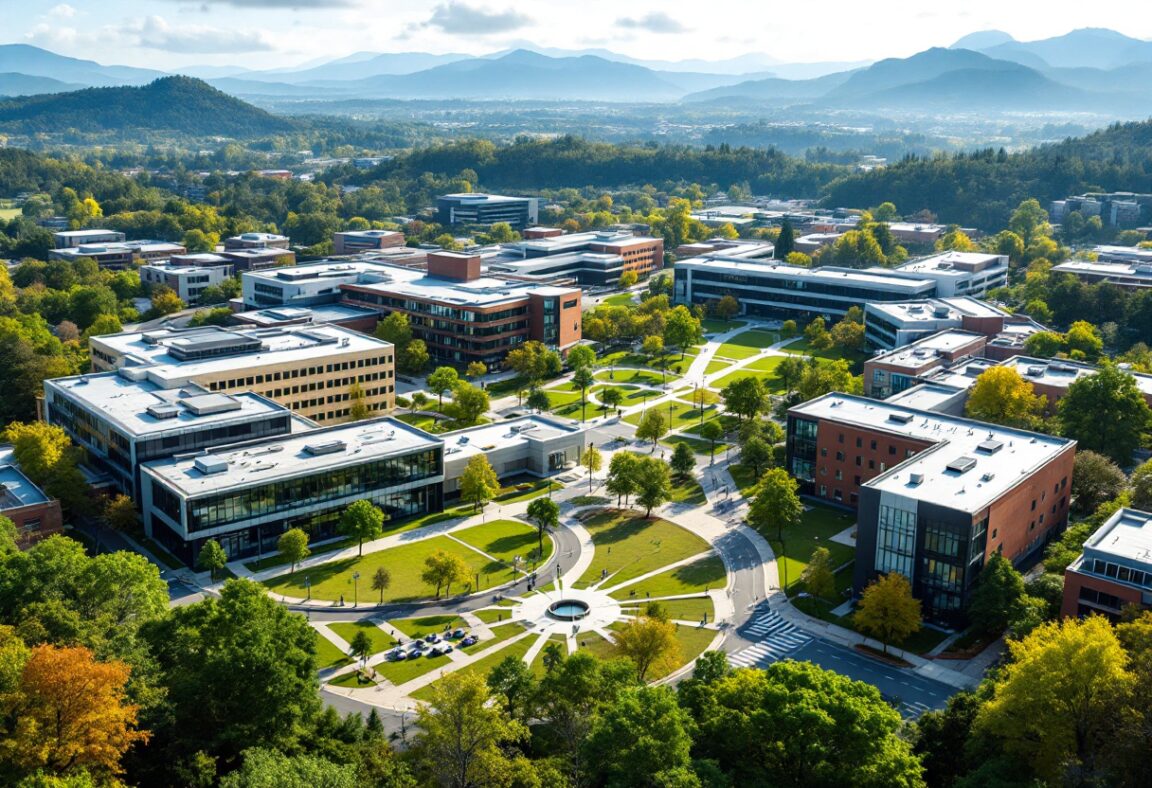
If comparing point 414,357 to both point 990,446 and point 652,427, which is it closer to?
point 652,427

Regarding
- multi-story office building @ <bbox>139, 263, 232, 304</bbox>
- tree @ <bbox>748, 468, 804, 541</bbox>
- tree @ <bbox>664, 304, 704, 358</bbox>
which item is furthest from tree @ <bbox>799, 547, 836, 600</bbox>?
multi-story office building @ <bbox>139, 263, 232, 304</bbox>

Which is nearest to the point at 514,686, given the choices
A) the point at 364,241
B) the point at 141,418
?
the point at 141,418

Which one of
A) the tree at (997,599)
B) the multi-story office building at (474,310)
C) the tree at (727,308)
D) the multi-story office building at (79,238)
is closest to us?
the tree at (997,599)

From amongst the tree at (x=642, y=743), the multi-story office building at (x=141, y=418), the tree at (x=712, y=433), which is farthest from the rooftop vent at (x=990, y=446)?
the multi-story office building at (x=141, y=418)

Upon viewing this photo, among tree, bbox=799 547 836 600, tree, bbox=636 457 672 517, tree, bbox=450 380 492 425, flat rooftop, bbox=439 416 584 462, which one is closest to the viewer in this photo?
tree, bbox=799 547 836 600

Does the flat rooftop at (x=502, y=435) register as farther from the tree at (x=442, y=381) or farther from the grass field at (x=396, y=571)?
the tree at (x=442, y=381)

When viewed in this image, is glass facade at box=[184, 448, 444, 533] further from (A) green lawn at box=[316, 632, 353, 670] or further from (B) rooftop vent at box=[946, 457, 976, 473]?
(B) rooftop vent at box=[946, 457, 976, 473]

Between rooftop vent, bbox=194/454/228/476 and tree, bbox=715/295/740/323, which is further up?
tree, bbox=715/295/740/323
